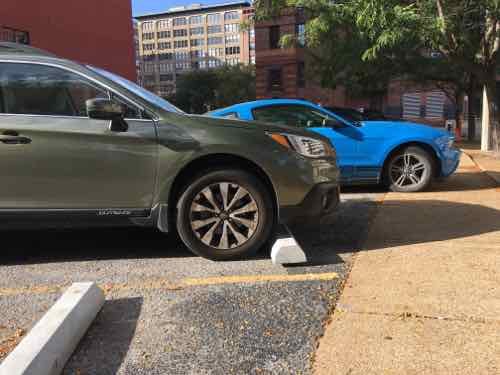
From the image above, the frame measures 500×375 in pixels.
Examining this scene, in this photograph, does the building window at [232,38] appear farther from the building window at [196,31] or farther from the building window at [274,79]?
the building window at [274,79]

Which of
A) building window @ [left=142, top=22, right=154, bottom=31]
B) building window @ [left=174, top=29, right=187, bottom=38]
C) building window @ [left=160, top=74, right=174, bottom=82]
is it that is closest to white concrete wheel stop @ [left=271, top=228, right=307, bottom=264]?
building window @ [left=160, top=74, right=174, bottom=82]

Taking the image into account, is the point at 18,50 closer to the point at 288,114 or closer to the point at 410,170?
the point at 288,114

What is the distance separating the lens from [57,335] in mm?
2354

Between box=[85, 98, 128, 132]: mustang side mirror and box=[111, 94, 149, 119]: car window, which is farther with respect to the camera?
box=[111, 94, 149, 119]: car window

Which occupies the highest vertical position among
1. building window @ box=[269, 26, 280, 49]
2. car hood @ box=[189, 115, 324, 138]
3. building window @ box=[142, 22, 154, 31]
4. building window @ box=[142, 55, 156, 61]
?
building window @ box=[142, 22, 154, 31]

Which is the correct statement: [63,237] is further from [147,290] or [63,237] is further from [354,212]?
[354,212]

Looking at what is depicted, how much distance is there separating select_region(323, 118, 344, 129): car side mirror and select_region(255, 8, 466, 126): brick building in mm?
34134

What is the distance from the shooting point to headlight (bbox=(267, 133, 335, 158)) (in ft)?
13.0

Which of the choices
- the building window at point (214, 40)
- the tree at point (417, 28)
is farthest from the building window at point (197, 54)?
the tree at point (417, 28)

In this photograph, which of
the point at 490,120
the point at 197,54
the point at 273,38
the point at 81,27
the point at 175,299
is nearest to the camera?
the point at 175,299

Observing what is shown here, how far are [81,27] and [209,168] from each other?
19.9 metres

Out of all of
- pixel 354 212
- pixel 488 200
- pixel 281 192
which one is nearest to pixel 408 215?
pixel 354 212

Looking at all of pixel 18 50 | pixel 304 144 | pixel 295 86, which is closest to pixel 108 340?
pixel 304 144

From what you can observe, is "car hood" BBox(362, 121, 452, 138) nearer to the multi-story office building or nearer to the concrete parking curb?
the concrete parking curb
